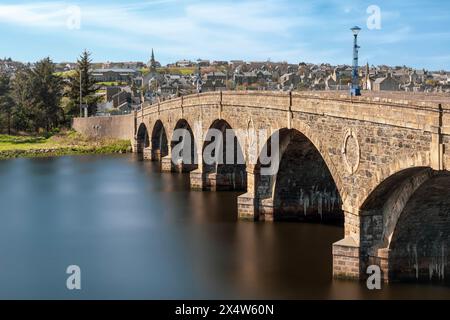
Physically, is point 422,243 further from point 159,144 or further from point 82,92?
point 82,92

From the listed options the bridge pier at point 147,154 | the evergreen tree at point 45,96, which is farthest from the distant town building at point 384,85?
the evergreen tree at point 45,96

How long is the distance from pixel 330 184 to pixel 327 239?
19.0 feet

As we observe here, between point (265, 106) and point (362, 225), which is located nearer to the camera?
point (362, 225)

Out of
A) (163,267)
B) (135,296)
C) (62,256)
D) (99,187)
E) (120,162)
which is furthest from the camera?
(120,162)

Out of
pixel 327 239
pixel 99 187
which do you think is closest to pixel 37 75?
pixel 99 187

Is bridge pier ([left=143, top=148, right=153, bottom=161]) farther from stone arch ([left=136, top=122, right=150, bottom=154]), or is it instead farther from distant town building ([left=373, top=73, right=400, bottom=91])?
distant town building ([left=373, top=73, right=400, bottom=91])

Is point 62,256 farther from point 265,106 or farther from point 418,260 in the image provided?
point 418,260

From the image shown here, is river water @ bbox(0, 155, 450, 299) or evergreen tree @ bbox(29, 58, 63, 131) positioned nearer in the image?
river water @ bbox(0, 155, 450, 299)

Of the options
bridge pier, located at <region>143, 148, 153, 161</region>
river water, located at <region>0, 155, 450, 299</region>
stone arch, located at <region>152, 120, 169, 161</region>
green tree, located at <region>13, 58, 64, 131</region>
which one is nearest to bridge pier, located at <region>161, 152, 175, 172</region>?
stone arch, located at <region>152, 120, 169, 161</region>

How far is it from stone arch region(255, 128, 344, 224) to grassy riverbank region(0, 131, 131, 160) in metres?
46.2

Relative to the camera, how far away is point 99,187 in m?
50.7

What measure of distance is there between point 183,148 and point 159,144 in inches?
444

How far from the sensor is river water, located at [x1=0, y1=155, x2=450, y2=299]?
77.0 ft

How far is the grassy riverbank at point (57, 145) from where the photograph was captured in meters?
76.6
